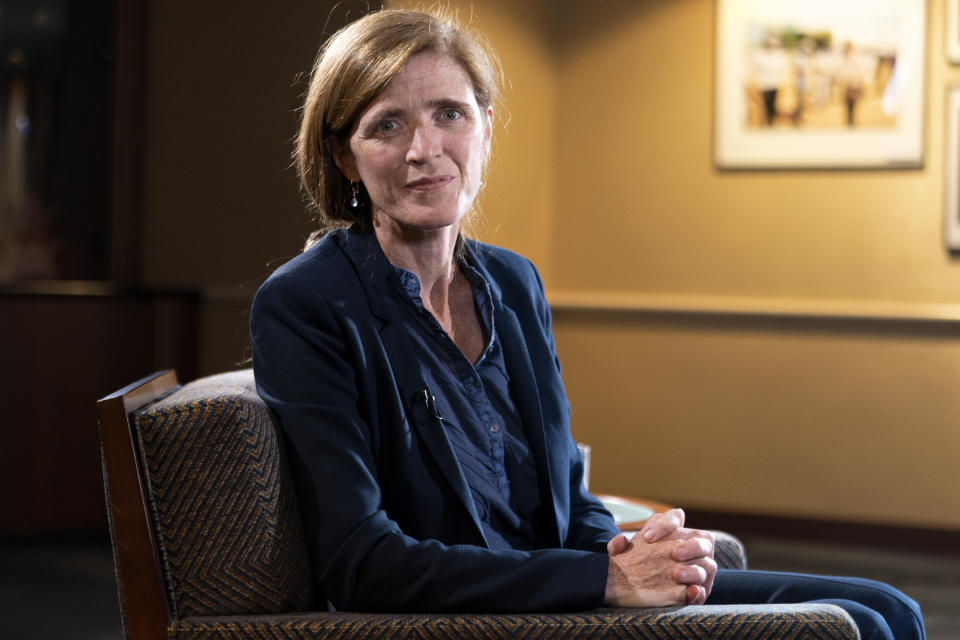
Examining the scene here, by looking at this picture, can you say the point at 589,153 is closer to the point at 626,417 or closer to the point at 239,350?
the point at 626,417

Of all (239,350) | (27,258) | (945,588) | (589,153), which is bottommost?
(945,588)

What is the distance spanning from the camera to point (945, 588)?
167 inches

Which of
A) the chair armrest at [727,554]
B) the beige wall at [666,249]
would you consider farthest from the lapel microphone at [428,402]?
the beige wall at [666,249]

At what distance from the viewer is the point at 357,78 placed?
1.56 m

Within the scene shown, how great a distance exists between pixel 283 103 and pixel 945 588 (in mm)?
3201

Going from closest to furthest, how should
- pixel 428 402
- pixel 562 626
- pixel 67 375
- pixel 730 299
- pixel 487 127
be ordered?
pixel 562 626 → pixel 428 402 → pixel 487 127 → pixel 67 375 → pixel 730 299

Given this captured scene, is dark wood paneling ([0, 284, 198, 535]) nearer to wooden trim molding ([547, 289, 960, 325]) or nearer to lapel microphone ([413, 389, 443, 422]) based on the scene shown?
wooden trim molding ([547, 289, 960, 325])

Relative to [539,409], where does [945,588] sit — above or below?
below

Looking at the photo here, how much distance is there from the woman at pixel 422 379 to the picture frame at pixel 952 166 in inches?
138

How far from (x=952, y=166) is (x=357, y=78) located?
387cm

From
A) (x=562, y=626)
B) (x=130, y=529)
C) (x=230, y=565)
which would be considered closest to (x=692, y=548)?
(x=562, y=626)

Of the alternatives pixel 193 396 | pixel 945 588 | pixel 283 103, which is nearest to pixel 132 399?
pixel 193 396

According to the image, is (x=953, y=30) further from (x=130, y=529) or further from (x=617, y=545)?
(x=130, y=529)

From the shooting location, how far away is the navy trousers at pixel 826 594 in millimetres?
1588
